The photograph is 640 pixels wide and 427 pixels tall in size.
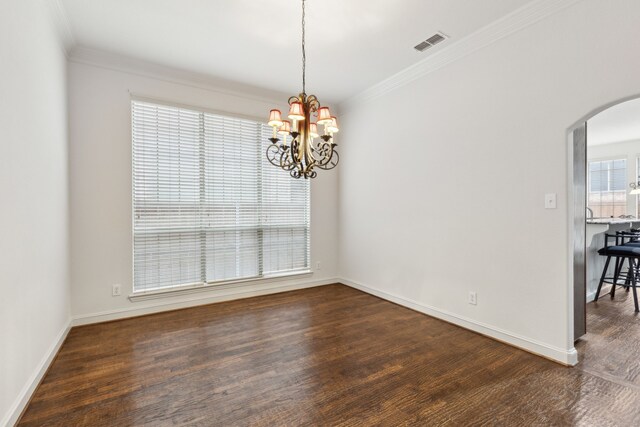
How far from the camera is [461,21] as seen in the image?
2.79m

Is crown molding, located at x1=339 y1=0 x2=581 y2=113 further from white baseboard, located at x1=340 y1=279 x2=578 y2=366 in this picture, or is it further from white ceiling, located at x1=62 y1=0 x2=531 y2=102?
white baseboard, located at x1=340 y1=279 x2=578 y2=366

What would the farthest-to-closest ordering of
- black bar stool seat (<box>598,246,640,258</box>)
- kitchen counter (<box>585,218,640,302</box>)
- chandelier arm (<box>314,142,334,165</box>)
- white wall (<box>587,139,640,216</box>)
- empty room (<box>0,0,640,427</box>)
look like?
white wall (<box>587,139,640,216</box>) < kitchen counter (<box>585,218,640,302</box>) < black bar stool seat (<box>598,246,640,258</box>) < chandelier arm (<box>314,142,334,165</box>) < empty room (<box>0,0,640,427</box>)

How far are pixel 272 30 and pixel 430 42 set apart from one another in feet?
5.28

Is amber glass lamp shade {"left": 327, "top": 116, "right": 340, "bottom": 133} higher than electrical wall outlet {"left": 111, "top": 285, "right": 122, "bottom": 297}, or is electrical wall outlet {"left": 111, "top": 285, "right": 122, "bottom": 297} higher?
amber glass lamp shade {"left": 327, "top": 116, "right": 340, "bottom": 133}

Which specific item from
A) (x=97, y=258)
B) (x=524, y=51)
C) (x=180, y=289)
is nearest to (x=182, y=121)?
(x=97, y=258)

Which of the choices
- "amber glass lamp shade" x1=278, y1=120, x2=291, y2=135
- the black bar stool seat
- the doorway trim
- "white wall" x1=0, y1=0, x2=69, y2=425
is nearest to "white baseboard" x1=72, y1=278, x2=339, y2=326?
"white wall" x1=0, y1=0, x2=69, y2=425

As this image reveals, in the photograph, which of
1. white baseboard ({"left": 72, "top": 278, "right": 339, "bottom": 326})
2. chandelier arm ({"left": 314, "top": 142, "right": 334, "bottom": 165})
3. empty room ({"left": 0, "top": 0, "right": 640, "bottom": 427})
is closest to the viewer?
empty room ({"left": 0, "top": 0, "right": 640, "bottom": 427})

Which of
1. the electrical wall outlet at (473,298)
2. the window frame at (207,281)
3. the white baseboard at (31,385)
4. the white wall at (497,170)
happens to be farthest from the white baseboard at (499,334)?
the white baseboard at (31,385)

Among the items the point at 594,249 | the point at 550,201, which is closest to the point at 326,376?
the point at 550,201

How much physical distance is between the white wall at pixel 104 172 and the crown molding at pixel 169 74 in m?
0.01

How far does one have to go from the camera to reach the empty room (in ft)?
6.58

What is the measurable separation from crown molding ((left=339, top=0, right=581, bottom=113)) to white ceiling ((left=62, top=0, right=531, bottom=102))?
78 millimetres

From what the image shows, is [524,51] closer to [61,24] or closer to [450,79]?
[450,79]

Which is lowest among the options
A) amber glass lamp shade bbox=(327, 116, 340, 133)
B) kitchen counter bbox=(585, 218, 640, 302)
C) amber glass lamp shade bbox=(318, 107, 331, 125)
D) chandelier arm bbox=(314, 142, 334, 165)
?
kitchen counter bbox=(585, 218, 640, 302)
